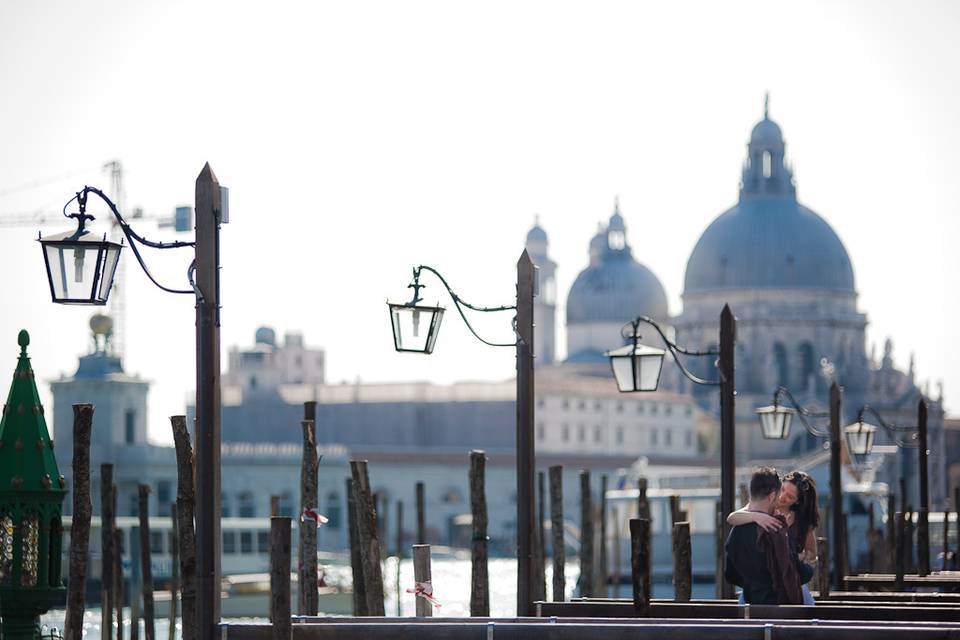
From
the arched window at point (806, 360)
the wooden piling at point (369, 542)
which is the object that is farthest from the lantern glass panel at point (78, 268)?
the arched window at point (806, 360)

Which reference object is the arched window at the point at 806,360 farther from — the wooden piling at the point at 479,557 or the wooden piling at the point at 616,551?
the wooden piling at the point at 479,557

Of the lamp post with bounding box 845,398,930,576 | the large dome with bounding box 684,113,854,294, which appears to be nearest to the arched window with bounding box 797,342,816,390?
the large dome with bounding box 684,113,854,294

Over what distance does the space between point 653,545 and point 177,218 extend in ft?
144

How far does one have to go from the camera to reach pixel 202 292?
7.80 metres

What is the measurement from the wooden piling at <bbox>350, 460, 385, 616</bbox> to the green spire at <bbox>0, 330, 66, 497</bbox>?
3.60 m

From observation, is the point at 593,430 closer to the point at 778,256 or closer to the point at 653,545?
the point at 778,256

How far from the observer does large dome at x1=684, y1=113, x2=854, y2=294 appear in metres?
76.9

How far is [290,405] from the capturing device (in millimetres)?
75062

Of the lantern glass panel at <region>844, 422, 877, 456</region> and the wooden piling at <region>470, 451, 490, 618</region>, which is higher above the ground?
the lantern glass panel at <region>844, 422, 877, 456</region>

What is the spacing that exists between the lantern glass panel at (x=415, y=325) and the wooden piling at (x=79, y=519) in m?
2.33

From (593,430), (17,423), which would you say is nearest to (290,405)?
(593,430)

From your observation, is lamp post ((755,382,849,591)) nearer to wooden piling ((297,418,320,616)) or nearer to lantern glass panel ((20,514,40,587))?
wooden piling ((297,418,320,616))

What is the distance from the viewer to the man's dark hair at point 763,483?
8.09m

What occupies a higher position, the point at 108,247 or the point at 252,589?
the point at 108,247
